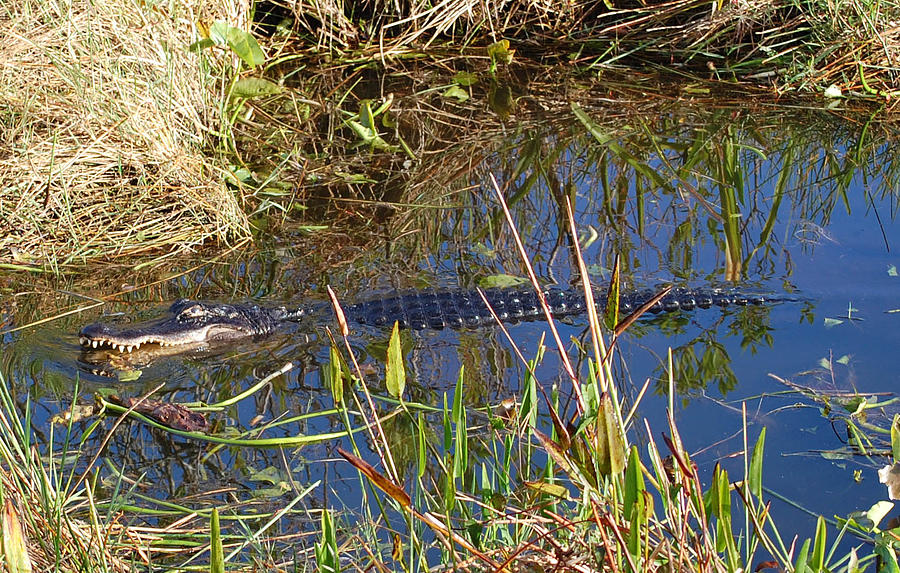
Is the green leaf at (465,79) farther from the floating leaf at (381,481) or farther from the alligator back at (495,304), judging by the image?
the floating leaf at (381,481)

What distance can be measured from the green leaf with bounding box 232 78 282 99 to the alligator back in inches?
73.2

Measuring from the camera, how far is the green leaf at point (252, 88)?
517cm

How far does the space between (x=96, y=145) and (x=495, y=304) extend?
193cm

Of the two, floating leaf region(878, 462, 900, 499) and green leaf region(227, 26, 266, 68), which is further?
green leaf region(227, 26, 266, 68)

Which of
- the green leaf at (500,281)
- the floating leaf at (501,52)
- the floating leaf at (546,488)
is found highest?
the floating leaf at (501,52)

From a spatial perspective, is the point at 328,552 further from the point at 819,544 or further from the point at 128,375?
the point at 128,375

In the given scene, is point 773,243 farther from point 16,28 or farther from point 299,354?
point 16,28

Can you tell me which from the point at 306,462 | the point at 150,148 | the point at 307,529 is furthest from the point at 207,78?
the point at 307,529

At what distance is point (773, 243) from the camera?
437 centimetres

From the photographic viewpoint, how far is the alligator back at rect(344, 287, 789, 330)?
3.86 m

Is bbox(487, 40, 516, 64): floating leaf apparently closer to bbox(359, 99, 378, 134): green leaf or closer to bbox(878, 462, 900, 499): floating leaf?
bbox(359, 99, 378, 134): green leaf

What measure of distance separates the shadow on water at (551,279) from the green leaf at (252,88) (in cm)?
54

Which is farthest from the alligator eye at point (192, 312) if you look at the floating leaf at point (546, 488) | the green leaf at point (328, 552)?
the floating leaf at point (546, 488)

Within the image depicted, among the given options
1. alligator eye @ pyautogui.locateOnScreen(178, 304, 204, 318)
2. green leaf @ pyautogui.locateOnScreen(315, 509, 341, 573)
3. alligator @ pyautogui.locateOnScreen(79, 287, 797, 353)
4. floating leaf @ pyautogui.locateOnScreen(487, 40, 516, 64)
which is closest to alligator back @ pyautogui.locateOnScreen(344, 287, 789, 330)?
alligator @ pyautogui.locateOnScreen(79, 287, 797, 353)
